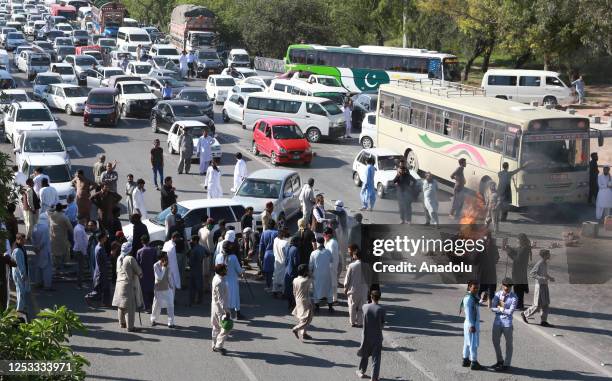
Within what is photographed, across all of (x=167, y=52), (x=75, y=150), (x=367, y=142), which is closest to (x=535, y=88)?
(x=367, y=142)

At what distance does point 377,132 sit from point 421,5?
82.0ft

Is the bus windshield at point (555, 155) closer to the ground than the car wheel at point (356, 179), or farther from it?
farther from it

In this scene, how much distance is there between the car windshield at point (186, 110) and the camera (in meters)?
35.9

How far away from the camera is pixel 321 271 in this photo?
16797mm

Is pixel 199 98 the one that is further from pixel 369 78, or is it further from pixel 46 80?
pixel 369 78

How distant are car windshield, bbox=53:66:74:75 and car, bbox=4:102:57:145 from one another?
15.3 metres

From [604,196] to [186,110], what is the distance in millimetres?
16874

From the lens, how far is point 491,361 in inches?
598

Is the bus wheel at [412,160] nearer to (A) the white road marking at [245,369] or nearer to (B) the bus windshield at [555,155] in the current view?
(B) the bus windshield at [555,155]

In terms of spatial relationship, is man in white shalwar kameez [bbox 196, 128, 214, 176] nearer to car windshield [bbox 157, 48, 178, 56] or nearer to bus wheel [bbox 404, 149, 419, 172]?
bus wheel [bbox 404, 149, 419, 172]

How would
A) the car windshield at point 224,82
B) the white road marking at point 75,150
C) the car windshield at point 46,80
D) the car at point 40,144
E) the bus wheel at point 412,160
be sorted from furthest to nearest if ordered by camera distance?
the car windshield at point 224,82, the car windshield at point 46,80, the white road marking at point 75,150, the bus wheel at point 412,160, the car at point 40,144

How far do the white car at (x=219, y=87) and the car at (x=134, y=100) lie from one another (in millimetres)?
5215

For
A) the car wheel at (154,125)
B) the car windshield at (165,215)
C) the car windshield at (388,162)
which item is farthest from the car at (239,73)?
the car windshield at (165,215)

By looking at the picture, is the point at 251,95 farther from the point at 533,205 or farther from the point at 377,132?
the point at 533,205
